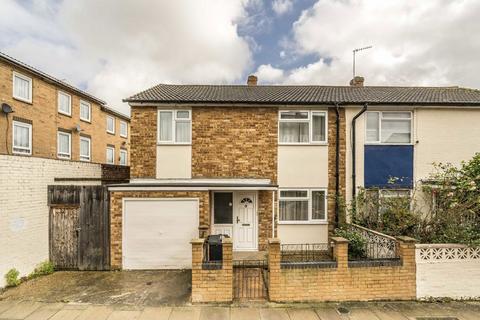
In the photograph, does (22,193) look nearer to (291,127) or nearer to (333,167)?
(291,127)

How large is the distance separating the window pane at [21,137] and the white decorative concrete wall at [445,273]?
654 inches

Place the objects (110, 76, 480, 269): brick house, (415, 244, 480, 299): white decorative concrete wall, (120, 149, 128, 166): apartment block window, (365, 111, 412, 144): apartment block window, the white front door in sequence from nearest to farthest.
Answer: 1. (415, 244, 480, 299): white decorative concrete wall
2. the white front door
3. (110, 76, 480, 269): brick house
4. (365, 111, 412, 144): apartment block window
5. (120, 149, 128, 166): apartment block window

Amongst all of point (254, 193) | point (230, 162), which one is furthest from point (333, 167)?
point (230, 162)

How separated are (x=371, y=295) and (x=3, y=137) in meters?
15.6

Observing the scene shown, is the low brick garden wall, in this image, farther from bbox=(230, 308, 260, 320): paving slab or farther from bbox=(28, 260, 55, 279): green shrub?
bbox=(28, 260, 55, 279): green shrub

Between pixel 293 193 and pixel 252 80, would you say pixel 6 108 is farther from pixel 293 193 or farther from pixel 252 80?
pixel 293 193

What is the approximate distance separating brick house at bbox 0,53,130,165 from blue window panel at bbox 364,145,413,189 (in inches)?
620

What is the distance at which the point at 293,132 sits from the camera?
31.4 feet

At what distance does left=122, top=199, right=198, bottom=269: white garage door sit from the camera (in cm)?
749

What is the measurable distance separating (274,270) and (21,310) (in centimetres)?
543

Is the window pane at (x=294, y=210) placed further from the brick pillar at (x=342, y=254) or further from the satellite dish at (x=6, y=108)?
the satellite dish at (x=6, y=108)

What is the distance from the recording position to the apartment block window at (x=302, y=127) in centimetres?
953

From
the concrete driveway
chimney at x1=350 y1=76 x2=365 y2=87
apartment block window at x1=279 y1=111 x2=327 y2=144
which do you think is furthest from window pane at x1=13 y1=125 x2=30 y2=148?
chimney at x1=350 y1=76 x2=365 y2=87

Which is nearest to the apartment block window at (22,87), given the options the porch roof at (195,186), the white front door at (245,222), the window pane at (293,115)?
the porch roof at (195,186)
